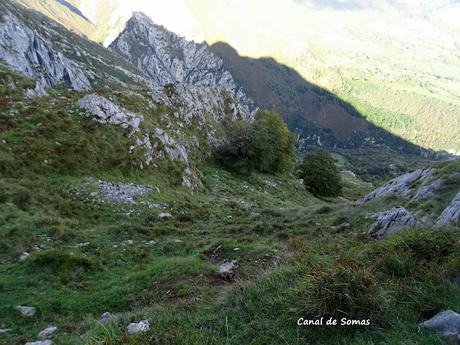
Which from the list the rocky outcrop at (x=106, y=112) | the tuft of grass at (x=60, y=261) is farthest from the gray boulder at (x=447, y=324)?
the rocky outcrop at (x=106, y=112)

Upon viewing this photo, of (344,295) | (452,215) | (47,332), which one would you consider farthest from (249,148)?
(344,295)

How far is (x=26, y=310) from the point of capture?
10641mm

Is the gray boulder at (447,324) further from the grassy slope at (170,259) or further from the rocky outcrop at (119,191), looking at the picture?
the rocky outcrop at (119,191)

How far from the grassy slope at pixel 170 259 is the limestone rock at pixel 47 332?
0.80 feet

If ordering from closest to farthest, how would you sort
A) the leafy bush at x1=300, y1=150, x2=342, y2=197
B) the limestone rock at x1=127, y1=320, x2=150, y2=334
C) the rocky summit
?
the rocky summit → the limestone rock at x1=127, y1=320, x2=150, y2=334 → the leafy bush at x1=300, y1=150, x2=342, y2=197

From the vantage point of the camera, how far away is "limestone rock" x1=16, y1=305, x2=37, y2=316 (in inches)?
414

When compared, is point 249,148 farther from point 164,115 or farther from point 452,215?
point 452,215

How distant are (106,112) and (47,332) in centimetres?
2219

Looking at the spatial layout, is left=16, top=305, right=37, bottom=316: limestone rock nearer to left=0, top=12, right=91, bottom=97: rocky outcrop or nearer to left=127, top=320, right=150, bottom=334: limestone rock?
left=127, top=320, right=150, bottom=334: limestone rock

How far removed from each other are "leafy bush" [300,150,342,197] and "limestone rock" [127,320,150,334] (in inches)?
1904

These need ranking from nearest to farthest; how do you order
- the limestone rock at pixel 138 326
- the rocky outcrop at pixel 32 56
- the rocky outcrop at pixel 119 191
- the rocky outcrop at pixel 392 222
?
the limestone rock at pixel 138 326
the rocky outcrop at pixel 392 222
the rocky outcrop at pixel 119 191
the rocky outcrop at pixel 32 56

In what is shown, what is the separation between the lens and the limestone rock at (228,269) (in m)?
12.4

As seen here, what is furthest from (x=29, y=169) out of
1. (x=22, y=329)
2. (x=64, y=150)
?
(x=22, y=329)

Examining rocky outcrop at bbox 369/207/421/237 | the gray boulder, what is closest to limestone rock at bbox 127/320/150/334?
the gray boulder
